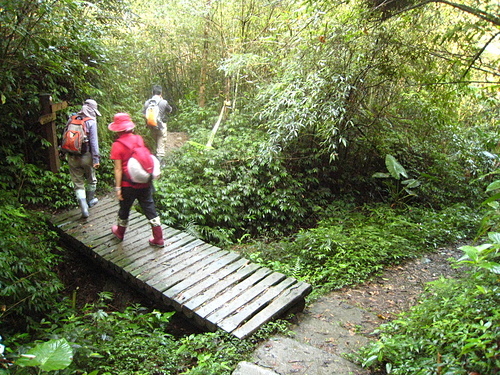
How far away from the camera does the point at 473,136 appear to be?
34.2ft

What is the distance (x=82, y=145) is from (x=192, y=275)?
277 cm

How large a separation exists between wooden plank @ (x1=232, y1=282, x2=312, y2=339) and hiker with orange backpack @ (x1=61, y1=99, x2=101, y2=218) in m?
3.58

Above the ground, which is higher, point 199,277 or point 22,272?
point 22,272

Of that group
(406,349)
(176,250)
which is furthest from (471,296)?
(176,250)

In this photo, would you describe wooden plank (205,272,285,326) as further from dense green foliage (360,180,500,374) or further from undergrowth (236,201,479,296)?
dense green foliage (360,180,500,374)

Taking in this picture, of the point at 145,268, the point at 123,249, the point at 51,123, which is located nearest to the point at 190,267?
the point at 145,268

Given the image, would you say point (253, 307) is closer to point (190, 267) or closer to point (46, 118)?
point (190, 267)

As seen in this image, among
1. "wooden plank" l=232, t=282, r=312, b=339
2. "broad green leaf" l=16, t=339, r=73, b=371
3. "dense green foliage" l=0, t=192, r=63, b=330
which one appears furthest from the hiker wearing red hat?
"broad green leaf" l=16, t=339, r=73, b=371

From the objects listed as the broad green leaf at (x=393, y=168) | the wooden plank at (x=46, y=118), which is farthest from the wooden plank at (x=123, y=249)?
the broad green leaf at (x=393, y=168)

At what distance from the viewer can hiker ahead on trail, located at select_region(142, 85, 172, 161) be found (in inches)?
307

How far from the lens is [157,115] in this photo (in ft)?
25.8

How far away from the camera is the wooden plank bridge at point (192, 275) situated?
3773 mm

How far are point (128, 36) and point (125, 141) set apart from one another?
24.4 feet

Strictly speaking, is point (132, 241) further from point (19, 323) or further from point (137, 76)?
point (137, 76)
